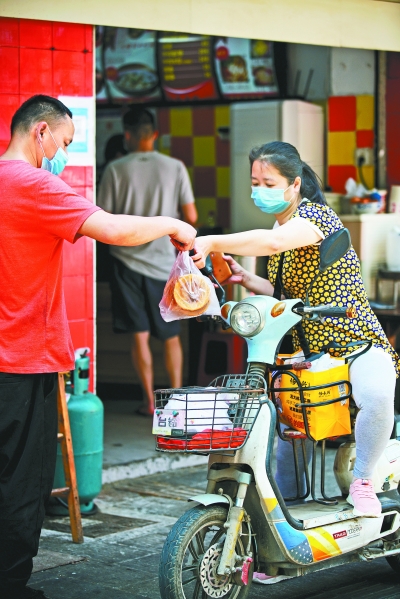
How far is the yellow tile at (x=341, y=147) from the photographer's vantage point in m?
8.53

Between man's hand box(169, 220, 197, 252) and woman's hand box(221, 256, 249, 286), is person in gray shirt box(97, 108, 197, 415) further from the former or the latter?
man's hand box(169, 220, 197, 252)

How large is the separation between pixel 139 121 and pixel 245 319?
430cm

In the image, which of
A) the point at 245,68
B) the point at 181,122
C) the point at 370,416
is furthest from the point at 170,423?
the point at 181,122

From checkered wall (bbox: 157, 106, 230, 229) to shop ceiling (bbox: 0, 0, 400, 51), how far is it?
2922mm

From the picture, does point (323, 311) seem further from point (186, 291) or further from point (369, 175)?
point (369, 175)

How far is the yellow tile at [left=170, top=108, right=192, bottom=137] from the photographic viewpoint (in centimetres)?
1011

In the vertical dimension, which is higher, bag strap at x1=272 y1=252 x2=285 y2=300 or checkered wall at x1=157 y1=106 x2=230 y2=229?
checkered wall at x1=157 y1=106 x2=230 y2=229

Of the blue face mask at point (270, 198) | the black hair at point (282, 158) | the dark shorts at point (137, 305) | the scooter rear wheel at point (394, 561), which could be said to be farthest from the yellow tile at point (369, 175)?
the scooter rear wheel at point (394, 561)

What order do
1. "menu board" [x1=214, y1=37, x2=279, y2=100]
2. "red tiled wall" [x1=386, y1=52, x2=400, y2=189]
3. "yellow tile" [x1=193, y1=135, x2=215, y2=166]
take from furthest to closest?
"yellow tile" [x1=193, y1=135, x2=215, y2=166] → "menu board" [x1=214, y1=37, x2=279, y2=100] → "red tiled wall" [x1=386, y1=52, x2=400, y2=189]

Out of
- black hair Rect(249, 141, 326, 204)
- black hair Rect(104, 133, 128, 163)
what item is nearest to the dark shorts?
black hair Rect(104, 133, 128, 163)

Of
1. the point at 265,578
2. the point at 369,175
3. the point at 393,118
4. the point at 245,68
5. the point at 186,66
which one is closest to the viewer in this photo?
the point at 265,578

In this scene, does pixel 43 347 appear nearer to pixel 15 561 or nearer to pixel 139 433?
pixel 15 561

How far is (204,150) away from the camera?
1013 cm

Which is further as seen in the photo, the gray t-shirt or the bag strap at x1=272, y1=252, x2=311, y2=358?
the gray t-shirt
